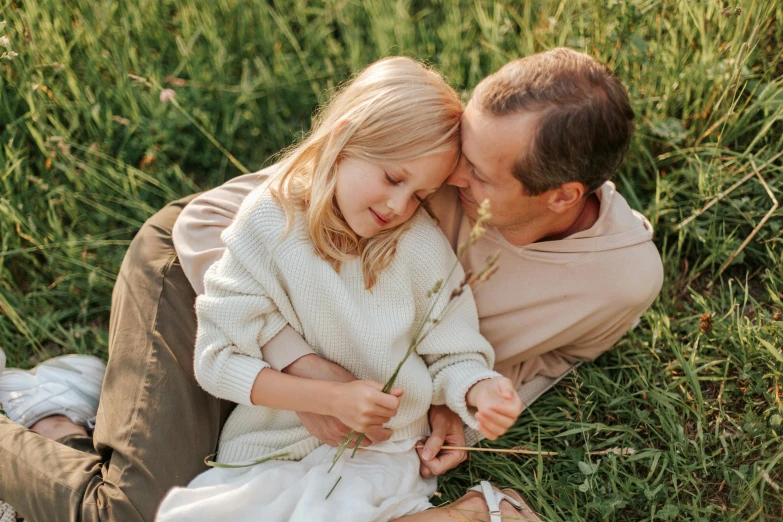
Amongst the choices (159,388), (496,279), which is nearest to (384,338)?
(496,279)

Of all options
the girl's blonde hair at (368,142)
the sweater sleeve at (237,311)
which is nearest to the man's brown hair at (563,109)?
the girl's blonde hair at (368,142)

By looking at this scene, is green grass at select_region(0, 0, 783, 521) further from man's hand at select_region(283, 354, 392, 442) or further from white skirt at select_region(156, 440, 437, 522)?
man's hand at select_region(283, 354, 392, 442)

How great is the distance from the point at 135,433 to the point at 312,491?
2.02 feet

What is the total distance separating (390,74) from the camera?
2059 mm

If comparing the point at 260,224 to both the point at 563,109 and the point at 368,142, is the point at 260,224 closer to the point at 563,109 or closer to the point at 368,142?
the point at 368,142

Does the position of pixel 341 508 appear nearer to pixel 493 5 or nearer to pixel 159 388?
pixel 159 388

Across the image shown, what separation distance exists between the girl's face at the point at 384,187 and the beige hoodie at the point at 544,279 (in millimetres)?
344

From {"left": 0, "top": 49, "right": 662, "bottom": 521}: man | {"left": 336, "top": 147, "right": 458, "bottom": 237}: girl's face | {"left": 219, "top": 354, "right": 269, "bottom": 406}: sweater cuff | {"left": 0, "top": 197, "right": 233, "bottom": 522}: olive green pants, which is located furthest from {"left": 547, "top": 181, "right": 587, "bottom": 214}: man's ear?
{"left": 0, "top": 197, "right": 233, "bottom": 522}: olive green pants

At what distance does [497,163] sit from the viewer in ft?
6.54

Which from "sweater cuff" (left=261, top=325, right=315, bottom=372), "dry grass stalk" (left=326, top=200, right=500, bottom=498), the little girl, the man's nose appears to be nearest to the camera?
"dry grass stalk" (left=326, top=200, right=500, bottom=498)

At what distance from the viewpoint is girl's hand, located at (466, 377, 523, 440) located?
1.89 m

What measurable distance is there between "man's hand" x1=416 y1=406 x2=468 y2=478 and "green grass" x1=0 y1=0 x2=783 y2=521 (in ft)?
0.51

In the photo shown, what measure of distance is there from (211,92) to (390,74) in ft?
5.25

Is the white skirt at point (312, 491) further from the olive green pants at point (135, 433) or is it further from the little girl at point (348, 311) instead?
the olive green pants at point (135, 433)
